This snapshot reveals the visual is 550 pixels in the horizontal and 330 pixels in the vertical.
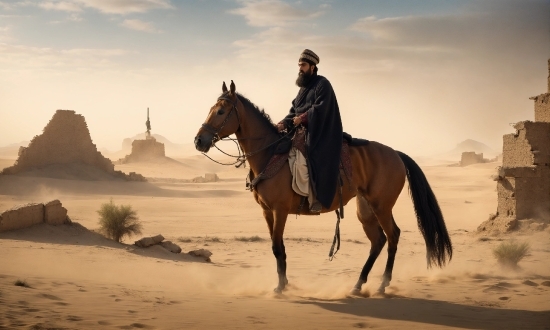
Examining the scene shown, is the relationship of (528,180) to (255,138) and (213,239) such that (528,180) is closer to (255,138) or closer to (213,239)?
(213,239)

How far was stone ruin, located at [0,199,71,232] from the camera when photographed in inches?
467

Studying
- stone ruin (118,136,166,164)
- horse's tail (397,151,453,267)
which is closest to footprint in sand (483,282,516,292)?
horse's tail (397,151,453,267)

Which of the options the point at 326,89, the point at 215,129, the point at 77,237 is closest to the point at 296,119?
the point at 326,89

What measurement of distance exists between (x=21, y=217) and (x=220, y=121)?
7.06m

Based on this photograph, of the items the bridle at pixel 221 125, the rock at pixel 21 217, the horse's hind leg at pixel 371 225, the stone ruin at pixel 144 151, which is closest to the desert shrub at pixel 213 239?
the rock at pixel 21 217

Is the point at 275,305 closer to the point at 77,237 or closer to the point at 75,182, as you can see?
the point at 77,237

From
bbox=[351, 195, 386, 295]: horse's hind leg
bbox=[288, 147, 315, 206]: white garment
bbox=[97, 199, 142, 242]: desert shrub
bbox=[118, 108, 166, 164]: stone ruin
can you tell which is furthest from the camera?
bbox=[118, 108, 166, 164]: stone ruin

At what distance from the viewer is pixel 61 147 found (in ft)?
103

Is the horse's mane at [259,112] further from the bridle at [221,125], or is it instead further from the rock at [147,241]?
the rock at [147,241]

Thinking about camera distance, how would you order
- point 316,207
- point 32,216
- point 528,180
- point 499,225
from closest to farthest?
point 316,207, point 32,216, point 528,180, point 499,225

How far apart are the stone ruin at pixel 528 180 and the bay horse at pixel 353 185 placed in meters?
6.96

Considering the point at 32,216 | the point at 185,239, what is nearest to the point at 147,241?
the point at 32,216

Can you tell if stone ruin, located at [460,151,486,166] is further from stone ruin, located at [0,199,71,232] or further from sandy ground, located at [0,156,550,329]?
stone ruin, located at [0,199,71,232]

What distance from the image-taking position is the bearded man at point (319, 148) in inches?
291
